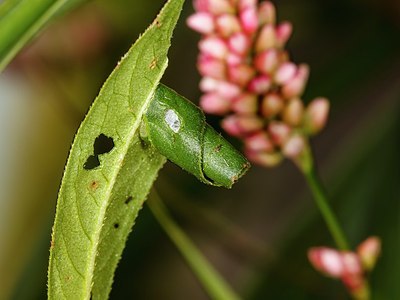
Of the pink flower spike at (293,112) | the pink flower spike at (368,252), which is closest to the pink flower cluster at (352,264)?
the pink flower spike at (368,252)

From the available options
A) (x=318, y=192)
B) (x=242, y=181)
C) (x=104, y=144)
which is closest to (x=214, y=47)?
(x=318, y=192)

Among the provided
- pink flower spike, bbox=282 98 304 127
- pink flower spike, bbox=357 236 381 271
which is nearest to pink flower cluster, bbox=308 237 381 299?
pink flower spike, bbox=357 236 381 271

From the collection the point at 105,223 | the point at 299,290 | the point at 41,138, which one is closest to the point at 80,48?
the point at 41,138

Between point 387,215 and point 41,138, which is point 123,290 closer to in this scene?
point 387,215

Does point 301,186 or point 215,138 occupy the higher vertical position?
point 215,138

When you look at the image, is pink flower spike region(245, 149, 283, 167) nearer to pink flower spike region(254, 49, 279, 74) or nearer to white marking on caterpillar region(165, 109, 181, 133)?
pink flower spike region(254, 49, 279, 74)

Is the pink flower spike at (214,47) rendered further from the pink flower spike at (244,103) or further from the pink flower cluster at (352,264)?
the pink flower cluster at (352,264)

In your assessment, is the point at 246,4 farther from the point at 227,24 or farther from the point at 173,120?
the point at 173,120
